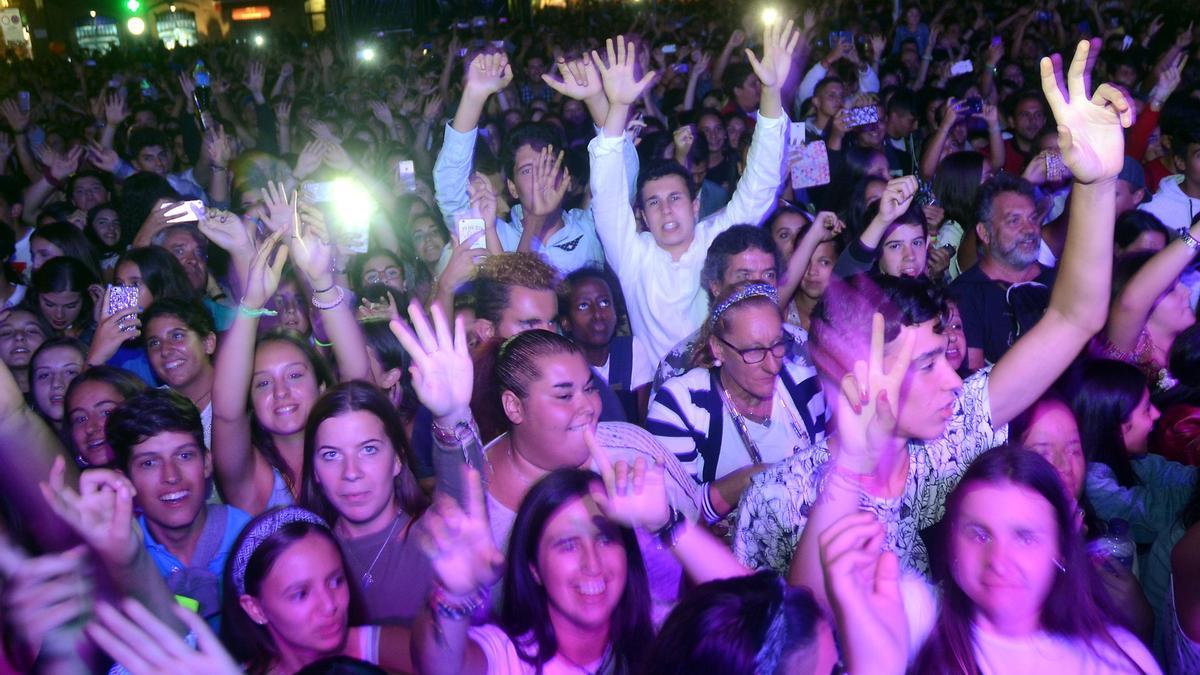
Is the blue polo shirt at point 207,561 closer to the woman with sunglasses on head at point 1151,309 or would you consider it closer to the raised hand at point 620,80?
the raised hand at point 620,80

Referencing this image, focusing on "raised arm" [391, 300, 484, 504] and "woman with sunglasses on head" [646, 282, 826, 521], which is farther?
"woman with sunglasses on head" [646, 282, 826, 521]

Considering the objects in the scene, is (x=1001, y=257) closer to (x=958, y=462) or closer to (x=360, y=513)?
(x=958, y=462)

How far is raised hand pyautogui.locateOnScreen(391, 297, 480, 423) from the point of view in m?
2.21

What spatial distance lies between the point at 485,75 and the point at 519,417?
80.0 inches

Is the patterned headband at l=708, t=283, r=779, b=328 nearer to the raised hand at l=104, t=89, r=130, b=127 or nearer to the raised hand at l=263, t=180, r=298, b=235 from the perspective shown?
the raised hand at l=263, t=180, r=298, b=235

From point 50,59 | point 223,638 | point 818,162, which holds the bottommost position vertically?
point 223,638

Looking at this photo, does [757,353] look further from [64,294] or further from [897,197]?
[64,294]

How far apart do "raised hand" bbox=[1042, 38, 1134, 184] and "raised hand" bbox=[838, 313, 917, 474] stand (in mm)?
527

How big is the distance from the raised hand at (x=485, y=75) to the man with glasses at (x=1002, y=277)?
198 cm

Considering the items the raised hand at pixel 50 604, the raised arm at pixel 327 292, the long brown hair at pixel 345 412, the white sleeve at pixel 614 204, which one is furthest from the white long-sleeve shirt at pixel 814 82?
the raised hand at pixel 50 604

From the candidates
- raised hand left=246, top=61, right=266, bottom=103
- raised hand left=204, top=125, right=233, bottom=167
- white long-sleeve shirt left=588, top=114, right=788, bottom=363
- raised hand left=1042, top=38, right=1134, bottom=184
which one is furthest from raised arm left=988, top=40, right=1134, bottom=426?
raised hand left=246, top=61, right=266, bottom=103

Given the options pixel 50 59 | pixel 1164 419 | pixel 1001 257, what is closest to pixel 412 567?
pixel 1164 419

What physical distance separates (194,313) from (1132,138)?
5.44m

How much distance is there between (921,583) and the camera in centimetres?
197
